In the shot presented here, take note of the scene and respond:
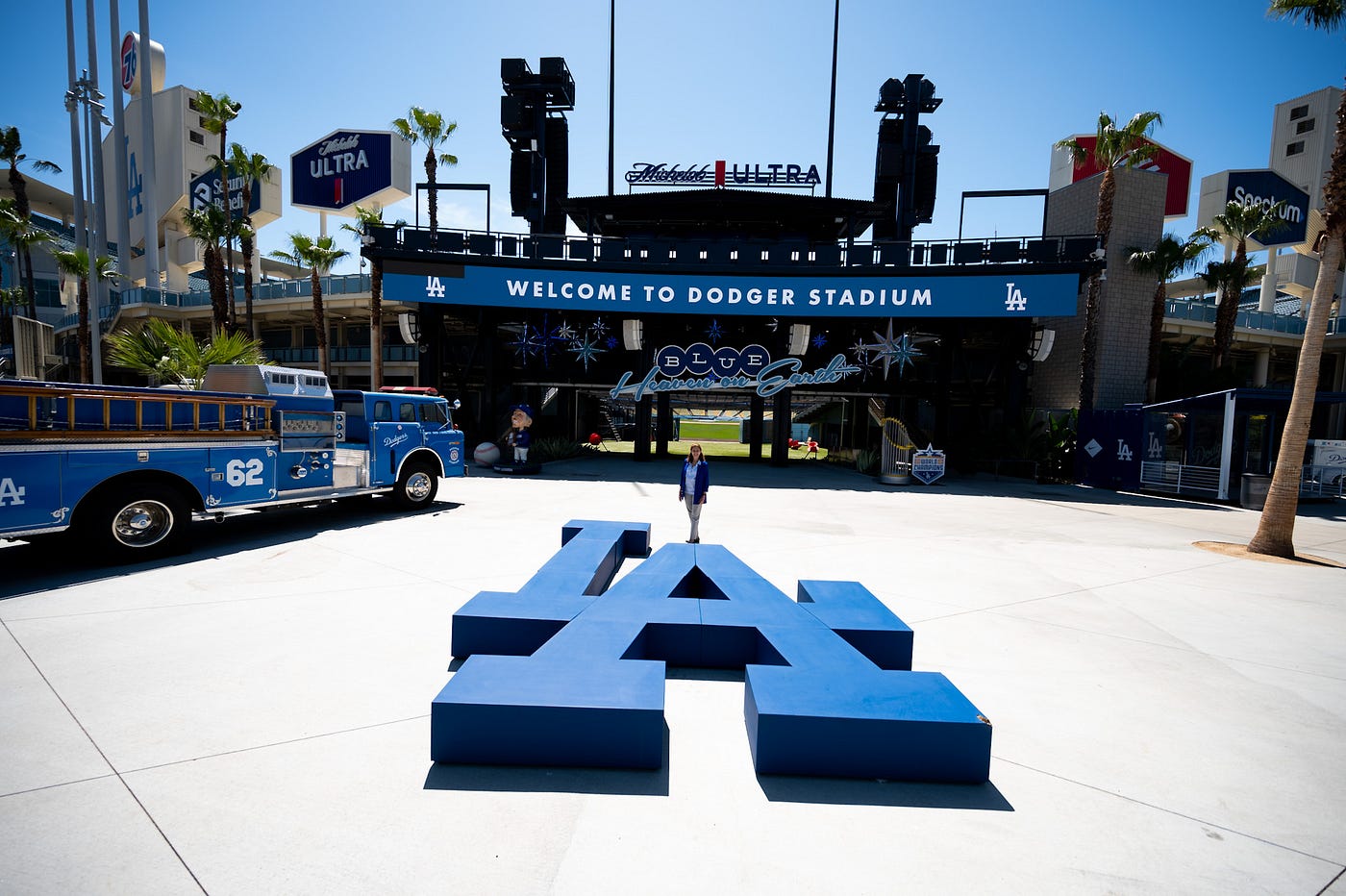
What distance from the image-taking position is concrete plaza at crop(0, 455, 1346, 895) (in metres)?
3.00

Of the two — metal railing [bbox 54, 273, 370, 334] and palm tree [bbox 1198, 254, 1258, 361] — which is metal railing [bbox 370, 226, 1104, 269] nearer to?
palm tree [bbox 1198, 254, 1258, 361]

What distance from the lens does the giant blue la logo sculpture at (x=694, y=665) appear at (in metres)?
3.83

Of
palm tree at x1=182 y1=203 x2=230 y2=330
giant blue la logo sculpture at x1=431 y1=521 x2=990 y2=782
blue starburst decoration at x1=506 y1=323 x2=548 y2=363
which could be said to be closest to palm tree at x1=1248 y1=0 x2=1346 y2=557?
giant blue la logo sculpture at x1=431 y1=521 x2=990 y2=782

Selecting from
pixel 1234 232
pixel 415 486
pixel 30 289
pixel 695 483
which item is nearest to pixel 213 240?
pixel 415 486

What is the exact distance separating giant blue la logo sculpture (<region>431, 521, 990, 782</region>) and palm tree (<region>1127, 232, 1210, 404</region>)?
2616 cm

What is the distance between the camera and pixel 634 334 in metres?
25.0

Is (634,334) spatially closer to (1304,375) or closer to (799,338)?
(799,338)

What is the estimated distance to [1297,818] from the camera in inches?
140

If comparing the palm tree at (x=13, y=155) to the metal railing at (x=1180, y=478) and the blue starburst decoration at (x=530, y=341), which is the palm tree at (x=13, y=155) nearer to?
the blue starburst decoration at (x=530, y=341)

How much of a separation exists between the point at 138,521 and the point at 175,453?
3.51 ft

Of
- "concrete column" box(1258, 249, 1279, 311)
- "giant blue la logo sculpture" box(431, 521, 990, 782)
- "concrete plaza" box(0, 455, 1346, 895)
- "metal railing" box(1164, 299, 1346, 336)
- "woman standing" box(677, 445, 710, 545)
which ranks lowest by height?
"concrete plaza" box(0, 455, 1346, 895)

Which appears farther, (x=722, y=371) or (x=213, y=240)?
(x=213, y=240)

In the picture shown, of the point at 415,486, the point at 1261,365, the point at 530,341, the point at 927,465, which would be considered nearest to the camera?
the point at 415,486

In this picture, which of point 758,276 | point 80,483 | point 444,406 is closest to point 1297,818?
point 80,483
